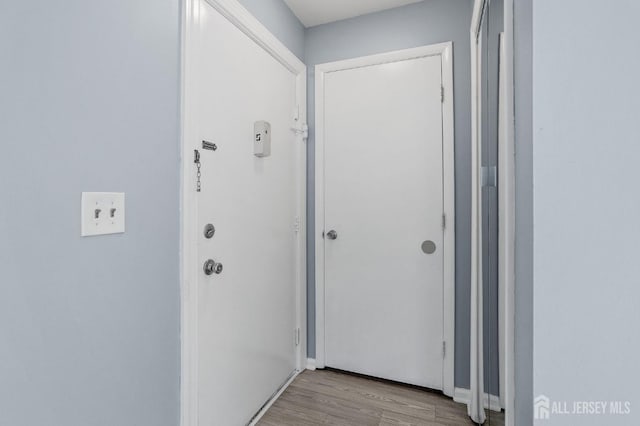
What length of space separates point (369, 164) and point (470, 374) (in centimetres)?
141

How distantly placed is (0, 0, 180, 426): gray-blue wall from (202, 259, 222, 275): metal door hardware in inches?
6.3

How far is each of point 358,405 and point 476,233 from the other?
1.19 meters

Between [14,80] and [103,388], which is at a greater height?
[14,80]

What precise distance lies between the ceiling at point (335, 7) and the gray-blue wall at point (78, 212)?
3.58 feet

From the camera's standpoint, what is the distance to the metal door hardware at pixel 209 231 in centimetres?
133

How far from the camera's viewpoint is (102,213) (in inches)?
36.3

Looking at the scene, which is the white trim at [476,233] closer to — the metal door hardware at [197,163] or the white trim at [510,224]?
the white trim at [510,224]

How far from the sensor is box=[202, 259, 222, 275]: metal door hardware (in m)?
1.33

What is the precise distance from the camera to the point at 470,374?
5.94ft

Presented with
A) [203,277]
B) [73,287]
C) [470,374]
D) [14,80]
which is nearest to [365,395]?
[470,374]

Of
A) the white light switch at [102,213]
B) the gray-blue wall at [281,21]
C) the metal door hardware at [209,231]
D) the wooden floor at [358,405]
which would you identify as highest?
the gray-blue wall at [281,21]

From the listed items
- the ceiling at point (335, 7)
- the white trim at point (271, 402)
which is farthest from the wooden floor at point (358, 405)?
the ceiling at point (335, 7)

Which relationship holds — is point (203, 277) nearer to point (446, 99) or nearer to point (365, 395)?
point (365, 395)

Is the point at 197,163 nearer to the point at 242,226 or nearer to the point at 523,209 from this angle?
the point at 242,226
